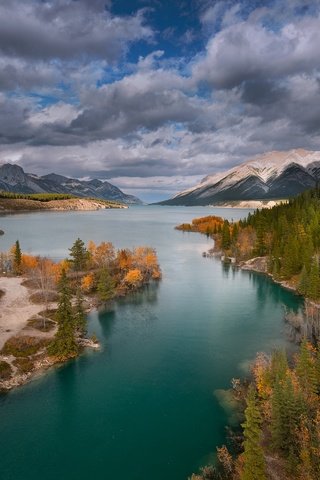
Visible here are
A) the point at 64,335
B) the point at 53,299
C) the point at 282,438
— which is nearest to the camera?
the point at 282,438

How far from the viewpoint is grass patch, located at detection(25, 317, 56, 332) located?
78.5m

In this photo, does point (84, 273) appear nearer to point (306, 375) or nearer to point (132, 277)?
point (132, 277)

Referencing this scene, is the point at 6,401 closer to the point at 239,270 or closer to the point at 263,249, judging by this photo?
the point at 239,270

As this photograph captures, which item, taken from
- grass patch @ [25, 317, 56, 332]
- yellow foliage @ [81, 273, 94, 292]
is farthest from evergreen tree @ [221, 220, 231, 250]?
grass patch @ [25, 317, 56, 332]

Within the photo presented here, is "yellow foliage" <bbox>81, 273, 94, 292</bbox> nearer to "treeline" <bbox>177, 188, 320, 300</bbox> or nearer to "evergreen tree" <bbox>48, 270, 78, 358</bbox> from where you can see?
"evergreen tree" <bbox>48, 270, 78, 358</bbox>

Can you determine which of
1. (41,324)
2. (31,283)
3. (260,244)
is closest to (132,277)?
(31,283)

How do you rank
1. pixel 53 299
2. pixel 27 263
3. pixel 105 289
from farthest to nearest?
pixel 27 263 → pixel 105 289 → pixel 53 299

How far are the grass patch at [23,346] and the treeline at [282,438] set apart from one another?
3850cm

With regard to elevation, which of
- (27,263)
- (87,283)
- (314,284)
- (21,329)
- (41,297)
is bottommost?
(21,329)

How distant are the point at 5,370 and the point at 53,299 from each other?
37.4m

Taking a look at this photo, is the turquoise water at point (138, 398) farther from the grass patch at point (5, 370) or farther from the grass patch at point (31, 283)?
the grass patch at point (31, 283)

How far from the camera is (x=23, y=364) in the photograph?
63844mm

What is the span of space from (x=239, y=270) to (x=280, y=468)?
4301 inches

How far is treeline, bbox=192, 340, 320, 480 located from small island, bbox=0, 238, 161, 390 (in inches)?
1358
